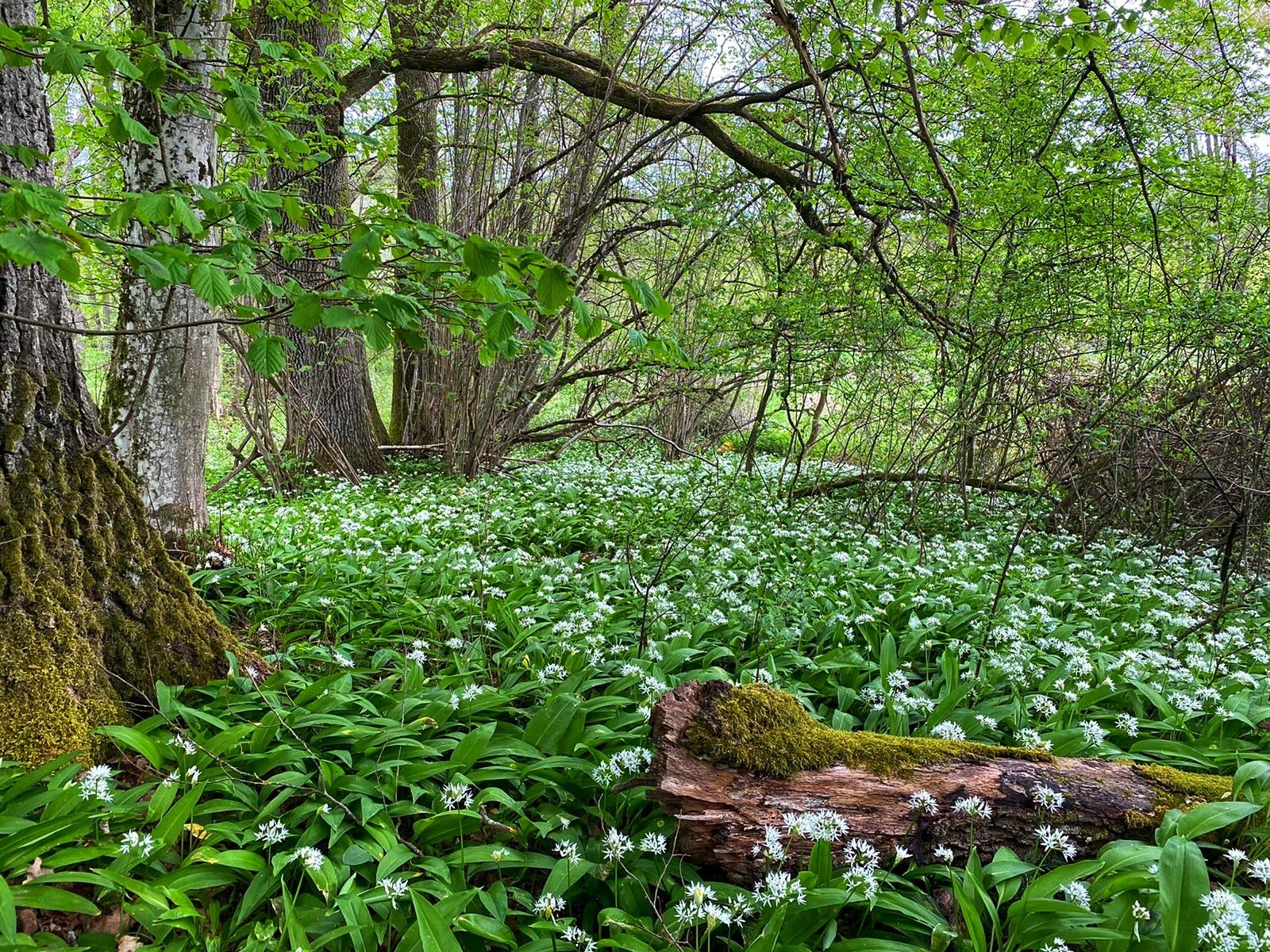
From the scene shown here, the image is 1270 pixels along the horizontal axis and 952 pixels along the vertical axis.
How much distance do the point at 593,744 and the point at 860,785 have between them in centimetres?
100

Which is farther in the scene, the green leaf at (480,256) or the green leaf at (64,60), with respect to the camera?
the green leaf at (64,60)

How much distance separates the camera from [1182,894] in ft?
5.81

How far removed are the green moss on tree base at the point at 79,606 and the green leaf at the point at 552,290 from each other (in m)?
2.27

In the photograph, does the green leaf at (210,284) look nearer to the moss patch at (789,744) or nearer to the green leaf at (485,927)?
the green leaf at (485,927)

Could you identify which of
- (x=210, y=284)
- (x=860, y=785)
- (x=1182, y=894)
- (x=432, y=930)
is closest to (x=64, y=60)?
(x=210, y=284)

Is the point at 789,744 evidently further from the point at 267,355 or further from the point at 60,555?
the point at 60,555

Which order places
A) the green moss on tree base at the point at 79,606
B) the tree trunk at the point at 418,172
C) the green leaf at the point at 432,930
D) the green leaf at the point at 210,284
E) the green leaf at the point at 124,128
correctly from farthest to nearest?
the tree trunk at the point at 418,172 < the green moss on tree base at the point at 79,606 < the green leaf at the point at 124,128 < the green leaf at the point at 432,930 < the green leaf at the point at 210,284

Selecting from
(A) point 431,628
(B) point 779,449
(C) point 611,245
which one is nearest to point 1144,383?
(C) point 611,245

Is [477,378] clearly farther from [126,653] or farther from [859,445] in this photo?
[126,653]

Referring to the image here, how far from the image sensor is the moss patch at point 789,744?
7.30 feet

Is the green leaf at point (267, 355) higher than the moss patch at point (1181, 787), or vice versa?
the green leaf at point (267, 355)

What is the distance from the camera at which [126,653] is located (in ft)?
9.00

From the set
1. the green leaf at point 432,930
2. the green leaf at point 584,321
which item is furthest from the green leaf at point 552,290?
the green leaf at point 432,930

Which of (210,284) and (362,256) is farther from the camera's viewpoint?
(362,256)
